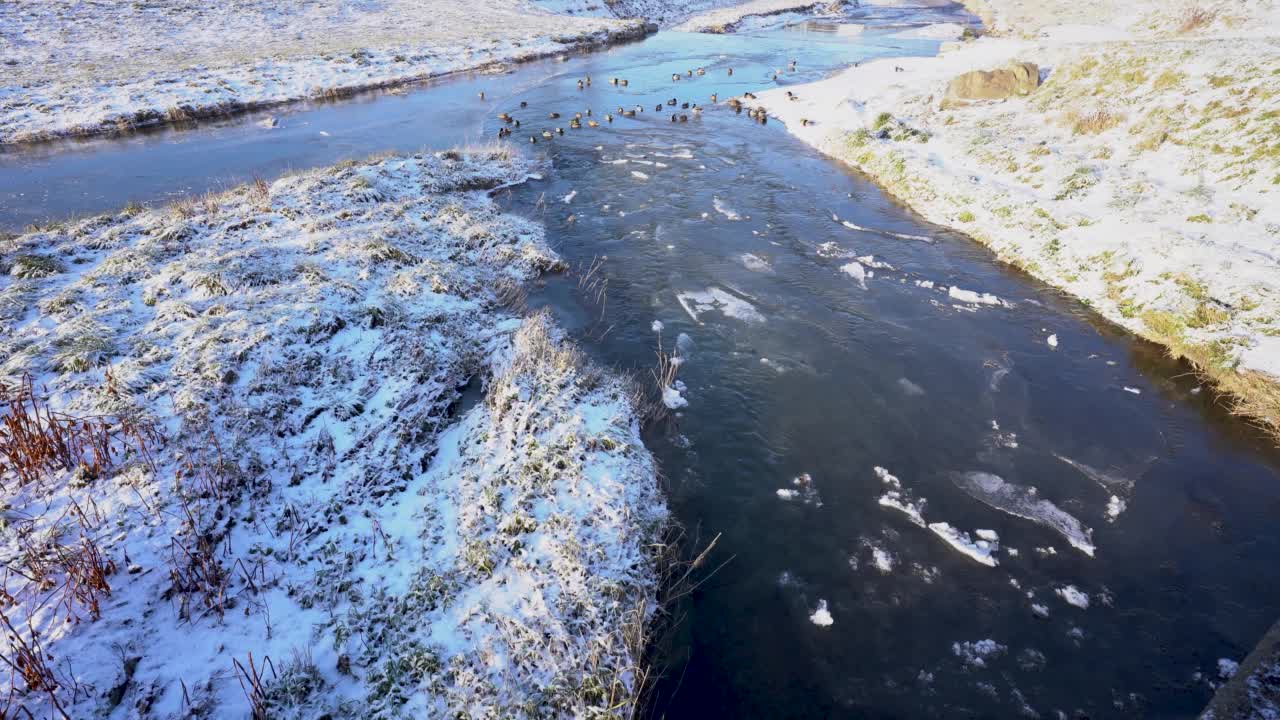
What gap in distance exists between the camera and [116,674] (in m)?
5.45

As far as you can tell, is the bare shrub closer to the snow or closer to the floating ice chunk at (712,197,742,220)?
the floating ice chunk at (712,197,742,220)

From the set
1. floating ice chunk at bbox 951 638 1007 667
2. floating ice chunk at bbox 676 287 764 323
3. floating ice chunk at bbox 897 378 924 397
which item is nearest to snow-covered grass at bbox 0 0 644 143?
floating ice chunk at bbox 676 287 764 323

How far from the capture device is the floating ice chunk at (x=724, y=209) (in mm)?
18297

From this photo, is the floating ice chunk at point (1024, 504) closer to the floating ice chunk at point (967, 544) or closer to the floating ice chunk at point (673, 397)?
the floating ice chunk at point (967, 544)

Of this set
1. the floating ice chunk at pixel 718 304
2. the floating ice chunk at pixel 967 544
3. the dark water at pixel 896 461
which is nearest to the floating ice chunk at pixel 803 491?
the dark water at pixel 896 461

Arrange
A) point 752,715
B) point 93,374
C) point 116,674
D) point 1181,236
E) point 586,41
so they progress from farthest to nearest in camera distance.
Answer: point 586,41 → point 1181,236 → point 93,374 → point 752,715 → point 116,674

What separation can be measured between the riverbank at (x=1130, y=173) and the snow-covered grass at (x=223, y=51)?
3103 cm

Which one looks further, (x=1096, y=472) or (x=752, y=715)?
(x=1096, y=472)

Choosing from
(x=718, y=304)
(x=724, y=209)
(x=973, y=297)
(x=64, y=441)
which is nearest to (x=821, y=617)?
(x=718, y=304)

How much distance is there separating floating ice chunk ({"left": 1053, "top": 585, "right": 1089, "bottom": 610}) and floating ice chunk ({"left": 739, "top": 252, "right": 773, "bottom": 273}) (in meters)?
9.80

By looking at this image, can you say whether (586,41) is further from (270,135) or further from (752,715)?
(752,715)

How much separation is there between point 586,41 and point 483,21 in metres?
14.6

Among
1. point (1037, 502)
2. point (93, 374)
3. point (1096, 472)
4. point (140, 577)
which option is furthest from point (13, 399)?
point (1096, 472)

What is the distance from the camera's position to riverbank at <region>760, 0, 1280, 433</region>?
1156cm
